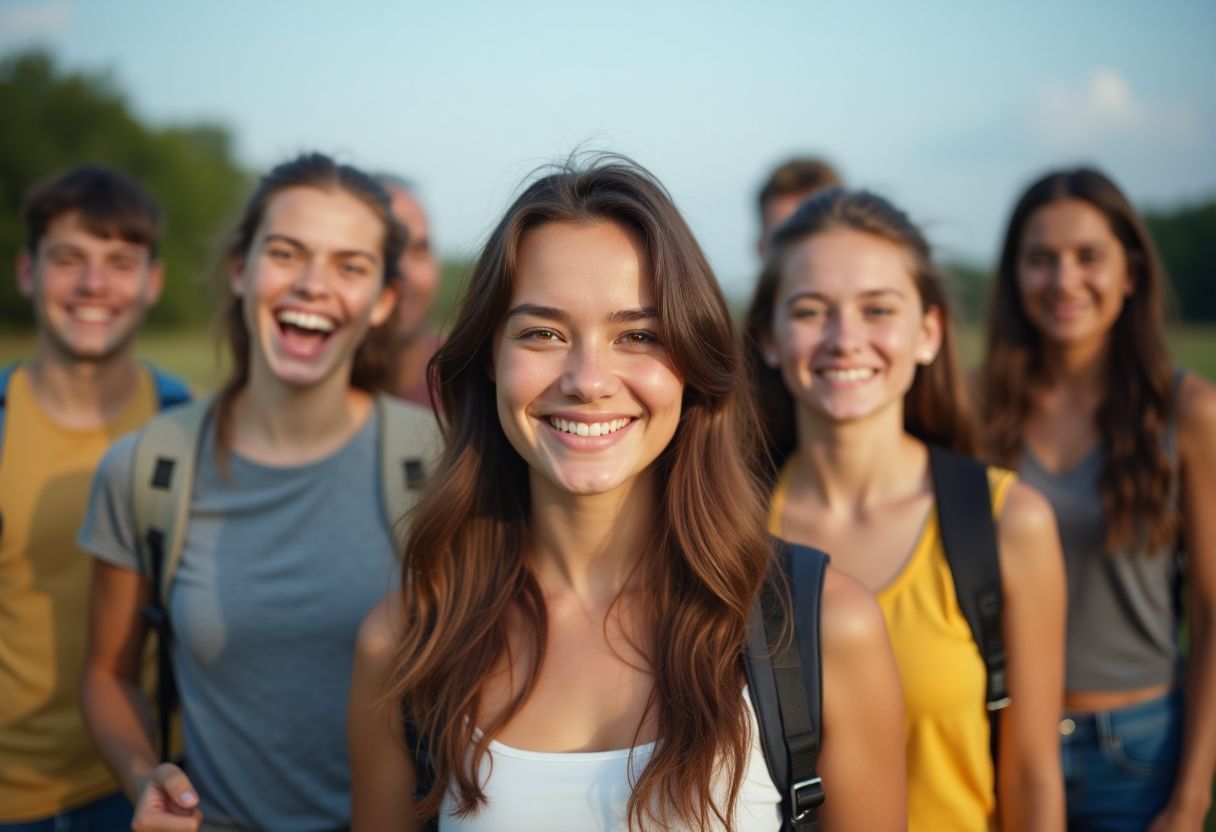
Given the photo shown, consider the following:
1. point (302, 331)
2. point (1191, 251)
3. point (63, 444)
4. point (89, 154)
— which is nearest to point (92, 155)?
point (89, 154)

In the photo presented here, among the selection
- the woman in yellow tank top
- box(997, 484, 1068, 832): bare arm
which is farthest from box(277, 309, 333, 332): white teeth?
box(997, 484, 1068, 832): bare arm

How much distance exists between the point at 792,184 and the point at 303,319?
Answer: 12.0 feet

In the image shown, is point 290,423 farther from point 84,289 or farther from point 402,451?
point 84,289

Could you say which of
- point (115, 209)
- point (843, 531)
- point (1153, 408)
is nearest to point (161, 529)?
point (115, 209)

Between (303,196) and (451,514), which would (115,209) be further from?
(451,514)

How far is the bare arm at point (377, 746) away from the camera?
2.38 m

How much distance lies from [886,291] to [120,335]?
3.24 m

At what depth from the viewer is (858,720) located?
7.13ft

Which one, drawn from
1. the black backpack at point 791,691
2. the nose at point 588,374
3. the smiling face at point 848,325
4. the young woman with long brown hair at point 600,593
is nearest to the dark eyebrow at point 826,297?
the smiling face at point 848,325

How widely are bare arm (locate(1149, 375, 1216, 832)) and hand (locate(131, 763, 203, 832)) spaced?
3.32m

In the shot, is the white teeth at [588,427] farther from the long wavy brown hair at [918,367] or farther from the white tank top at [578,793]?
the long wavy brown hair at [918,367]

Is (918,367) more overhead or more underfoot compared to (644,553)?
more overhead

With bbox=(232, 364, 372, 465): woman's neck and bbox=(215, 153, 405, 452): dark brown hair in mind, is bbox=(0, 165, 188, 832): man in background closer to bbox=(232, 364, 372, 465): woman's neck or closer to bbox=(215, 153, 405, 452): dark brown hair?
bbox=(215, 153, 405, 452): dark brown hair

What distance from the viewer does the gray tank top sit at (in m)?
3.64
